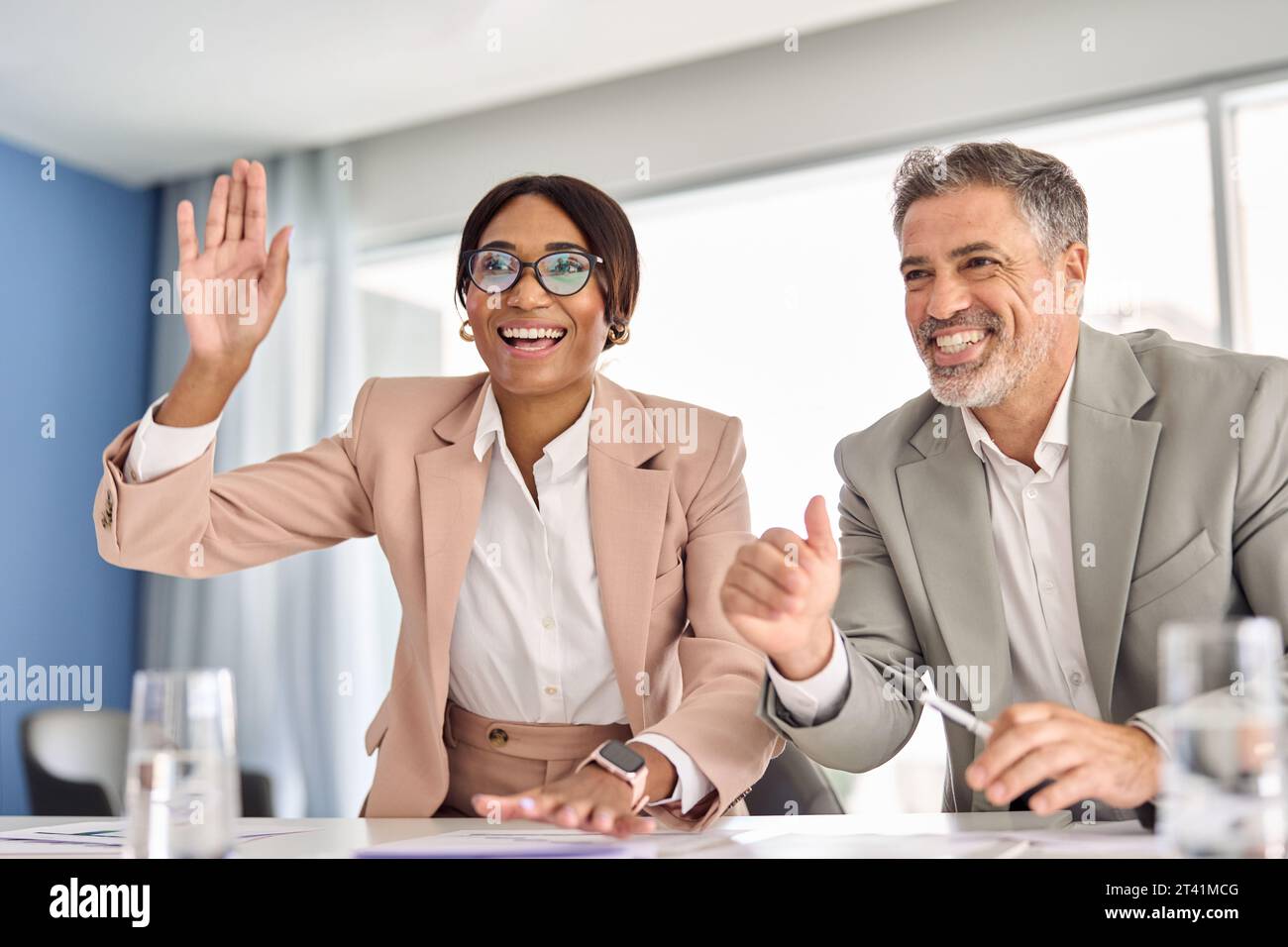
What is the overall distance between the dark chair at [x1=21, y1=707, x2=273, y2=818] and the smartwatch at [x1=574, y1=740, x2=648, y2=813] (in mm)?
2682

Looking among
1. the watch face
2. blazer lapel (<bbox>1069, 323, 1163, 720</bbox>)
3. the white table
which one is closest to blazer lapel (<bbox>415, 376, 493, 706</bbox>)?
the white table

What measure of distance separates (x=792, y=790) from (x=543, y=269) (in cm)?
107

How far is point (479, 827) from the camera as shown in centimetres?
140

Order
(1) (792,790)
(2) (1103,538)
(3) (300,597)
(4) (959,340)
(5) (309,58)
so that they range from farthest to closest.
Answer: (3) (300,597)
(5) (309,58)
(1) (792,790)
(4) (959,340)
(2) (1103,538)

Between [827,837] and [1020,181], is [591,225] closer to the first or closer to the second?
[1020,181]

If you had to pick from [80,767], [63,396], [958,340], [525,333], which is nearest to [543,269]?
[525,333]

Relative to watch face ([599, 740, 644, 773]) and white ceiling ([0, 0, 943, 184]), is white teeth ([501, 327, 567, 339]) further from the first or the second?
white ceiling ([0, 0, 943, 184])

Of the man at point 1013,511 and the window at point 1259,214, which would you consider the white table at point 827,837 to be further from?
the window at point 1259,214

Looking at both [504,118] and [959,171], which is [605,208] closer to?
[959,171]

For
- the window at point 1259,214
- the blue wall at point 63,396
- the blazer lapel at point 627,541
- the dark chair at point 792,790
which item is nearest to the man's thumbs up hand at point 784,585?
the blazer lapel at point 627,541

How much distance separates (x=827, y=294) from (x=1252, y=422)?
2.82 meters

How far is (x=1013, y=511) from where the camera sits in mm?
1838

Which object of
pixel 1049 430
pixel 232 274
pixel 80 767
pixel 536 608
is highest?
pixel 232 274
